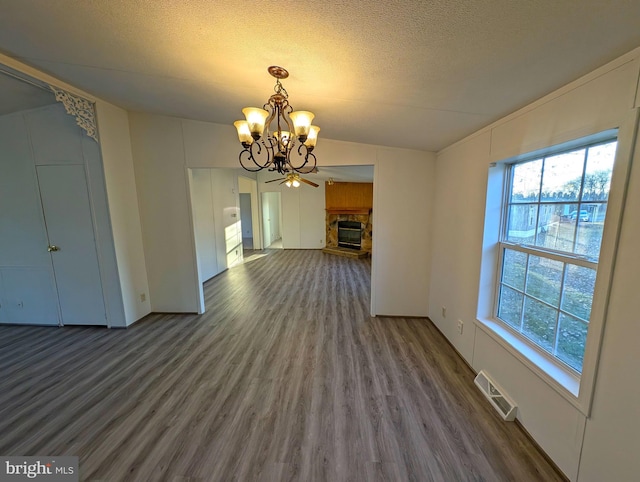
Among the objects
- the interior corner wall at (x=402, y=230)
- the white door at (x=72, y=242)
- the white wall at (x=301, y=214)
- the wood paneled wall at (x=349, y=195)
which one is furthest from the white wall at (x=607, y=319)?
the white wall at (x=301, y=214)

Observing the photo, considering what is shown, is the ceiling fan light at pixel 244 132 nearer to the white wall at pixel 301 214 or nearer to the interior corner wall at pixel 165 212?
the interior corner wall at pixel 165 212

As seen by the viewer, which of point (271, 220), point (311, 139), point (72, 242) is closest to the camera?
point (311, 139)

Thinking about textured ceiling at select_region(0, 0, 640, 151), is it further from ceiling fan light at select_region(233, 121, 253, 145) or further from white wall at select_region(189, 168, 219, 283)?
white wall at select_region(189, 168, 219, 283)

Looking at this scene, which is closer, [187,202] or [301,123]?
[301,123]

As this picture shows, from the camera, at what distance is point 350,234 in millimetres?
7953

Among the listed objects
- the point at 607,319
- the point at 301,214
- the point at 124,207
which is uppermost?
the point at 124,207

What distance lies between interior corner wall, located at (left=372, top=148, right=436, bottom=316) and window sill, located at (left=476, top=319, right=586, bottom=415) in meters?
1.28

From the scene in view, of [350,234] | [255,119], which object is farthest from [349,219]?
[255,119]

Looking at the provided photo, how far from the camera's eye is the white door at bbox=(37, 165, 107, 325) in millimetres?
2859

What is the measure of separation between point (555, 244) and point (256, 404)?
7.92 ft

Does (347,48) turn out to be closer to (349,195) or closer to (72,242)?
(72,242)
